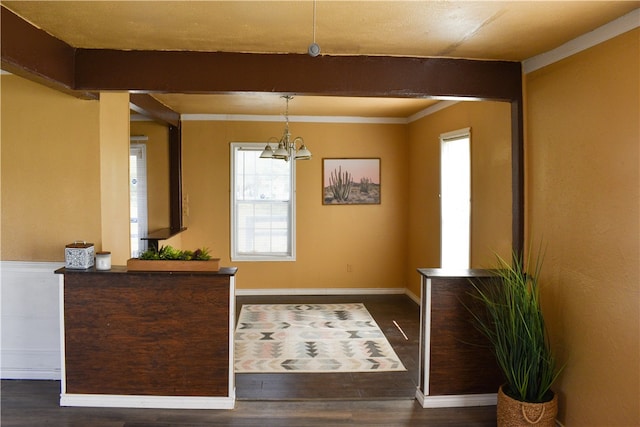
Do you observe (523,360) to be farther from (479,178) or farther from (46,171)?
(46,171)

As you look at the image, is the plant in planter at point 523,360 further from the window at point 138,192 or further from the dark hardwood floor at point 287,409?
the window at point 138,192

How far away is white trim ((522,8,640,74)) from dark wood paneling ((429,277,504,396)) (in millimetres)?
1462

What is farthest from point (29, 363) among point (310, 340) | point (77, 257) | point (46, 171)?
point (310, 340)

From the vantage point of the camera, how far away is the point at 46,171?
153 inches

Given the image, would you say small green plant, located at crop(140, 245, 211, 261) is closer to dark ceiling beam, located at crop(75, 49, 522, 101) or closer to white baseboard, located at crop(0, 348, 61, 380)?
dark ceiling beam, located at crop(75, 49, 522, 101)

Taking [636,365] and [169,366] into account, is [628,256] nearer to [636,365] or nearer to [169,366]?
[636,365]

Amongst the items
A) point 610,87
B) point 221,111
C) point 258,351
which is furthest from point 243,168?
point 610,87

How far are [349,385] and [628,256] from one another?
2.10 metres

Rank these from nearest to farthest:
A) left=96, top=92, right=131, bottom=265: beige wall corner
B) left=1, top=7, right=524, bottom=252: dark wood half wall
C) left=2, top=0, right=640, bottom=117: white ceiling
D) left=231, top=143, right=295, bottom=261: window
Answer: left=2, top=0, right=640, bottom=117: white ceiling
left=1, top=7, right=524, bottom=252: dark wood half wall
left=96, top=92, right=131, bottom=265: beige wall corner
left=231, top=143, right=295, bottom=261: window

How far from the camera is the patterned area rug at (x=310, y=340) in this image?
4.18 metres

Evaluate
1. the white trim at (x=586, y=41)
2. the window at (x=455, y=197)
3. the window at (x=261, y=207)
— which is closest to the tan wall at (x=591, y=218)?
the white trim at (x=586, y=41)

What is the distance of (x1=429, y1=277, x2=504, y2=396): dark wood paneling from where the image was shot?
11.2 feet

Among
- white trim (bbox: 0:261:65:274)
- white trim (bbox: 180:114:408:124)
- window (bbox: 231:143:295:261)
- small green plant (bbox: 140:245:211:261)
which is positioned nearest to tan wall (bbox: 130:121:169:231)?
white trim (bbox: 180:114:408:124)

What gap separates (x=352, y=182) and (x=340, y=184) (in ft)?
0.53
